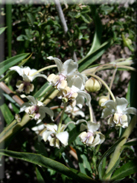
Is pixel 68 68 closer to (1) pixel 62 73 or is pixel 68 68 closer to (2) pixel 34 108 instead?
(1) pixel 62 73

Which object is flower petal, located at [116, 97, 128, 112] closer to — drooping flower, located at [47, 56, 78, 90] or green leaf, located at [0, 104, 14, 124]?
drooping flower, located at [47, 56, 78, 90]

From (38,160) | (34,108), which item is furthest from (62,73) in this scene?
(38,160)

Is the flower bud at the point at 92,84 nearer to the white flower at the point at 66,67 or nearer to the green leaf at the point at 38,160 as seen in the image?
the white flower at the point at 66,67

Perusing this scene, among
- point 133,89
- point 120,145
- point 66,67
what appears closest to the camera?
point 66,67

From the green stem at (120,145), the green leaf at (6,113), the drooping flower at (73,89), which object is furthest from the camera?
the green leaf at (6,113)

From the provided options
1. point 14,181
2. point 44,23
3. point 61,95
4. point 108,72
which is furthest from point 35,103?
point 14,181

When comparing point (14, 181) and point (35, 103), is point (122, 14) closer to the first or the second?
point (35, 103)

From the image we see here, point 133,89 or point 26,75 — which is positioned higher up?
point 26,75

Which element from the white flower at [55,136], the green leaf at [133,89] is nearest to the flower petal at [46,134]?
the white flower at [55,136]
